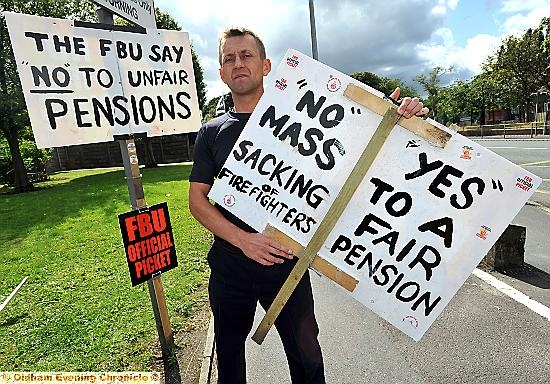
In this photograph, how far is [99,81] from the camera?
2652mm

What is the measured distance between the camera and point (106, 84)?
2678mm

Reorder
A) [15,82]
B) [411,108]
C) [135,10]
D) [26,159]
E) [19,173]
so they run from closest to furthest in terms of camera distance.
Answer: [411,108] < [135,10] < [15,82] < [19,173] < [26,159]

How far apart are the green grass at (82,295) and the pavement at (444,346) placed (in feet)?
3.15

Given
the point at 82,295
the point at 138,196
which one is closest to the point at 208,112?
the point at 82,295

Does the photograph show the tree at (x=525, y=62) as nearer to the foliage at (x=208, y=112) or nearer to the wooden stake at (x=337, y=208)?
the foliage at (x=208, y=112)

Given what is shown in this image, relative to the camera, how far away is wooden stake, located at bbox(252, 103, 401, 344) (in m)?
1.82

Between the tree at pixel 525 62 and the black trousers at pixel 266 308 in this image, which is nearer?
the black trousers at pixel 266 308

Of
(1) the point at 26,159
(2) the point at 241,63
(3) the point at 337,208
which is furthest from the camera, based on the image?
(1) the point at 26,159

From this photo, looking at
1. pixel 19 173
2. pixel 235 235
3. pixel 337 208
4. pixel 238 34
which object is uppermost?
pixel 238 34

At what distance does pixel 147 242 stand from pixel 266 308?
4.00 ft

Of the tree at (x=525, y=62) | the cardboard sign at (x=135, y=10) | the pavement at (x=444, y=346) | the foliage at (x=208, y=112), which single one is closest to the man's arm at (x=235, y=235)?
the cardboard sign at (x=135, y=10)

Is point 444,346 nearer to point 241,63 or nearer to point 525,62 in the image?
point 241,63

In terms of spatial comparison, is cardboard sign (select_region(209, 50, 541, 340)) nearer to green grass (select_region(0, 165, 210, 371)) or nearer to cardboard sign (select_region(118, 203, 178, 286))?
cardboard sign (select_region(118, 203, 178, 286))

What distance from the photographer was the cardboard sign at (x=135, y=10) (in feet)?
8.80
